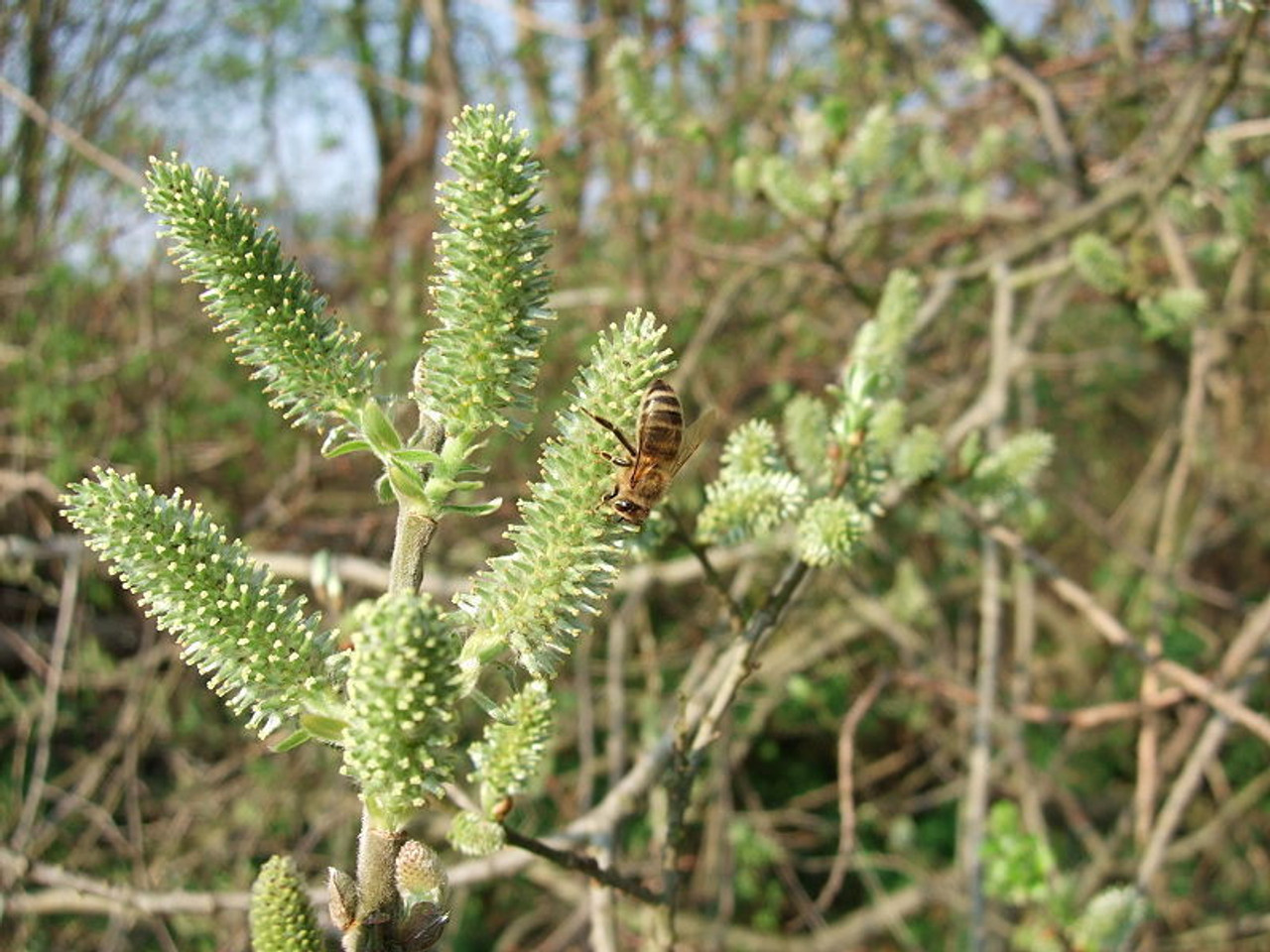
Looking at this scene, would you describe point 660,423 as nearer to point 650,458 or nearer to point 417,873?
point 650,458

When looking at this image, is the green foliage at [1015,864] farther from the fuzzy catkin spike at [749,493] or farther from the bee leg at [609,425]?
the bee leg at [609,425]

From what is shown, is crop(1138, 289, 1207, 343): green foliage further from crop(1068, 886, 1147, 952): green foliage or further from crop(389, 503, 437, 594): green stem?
crop(389, 503, 437, 594): green stem

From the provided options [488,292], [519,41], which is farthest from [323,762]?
[519,41]

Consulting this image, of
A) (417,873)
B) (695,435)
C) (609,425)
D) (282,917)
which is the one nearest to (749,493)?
(695,435)

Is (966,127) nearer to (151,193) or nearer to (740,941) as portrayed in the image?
(740,941)

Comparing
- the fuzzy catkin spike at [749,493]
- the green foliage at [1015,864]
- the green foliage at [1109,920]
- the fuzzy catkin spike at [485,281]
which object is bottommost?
the green foliage at [1109,920]

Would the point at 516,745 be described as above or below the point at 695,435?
below

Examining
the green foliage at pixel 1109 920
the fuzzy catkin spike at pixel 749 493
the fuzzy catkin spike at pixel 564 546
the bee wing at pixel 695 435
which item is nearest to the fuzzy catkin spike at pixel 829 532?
the fuzzy catkin spike at pixel 749 493
